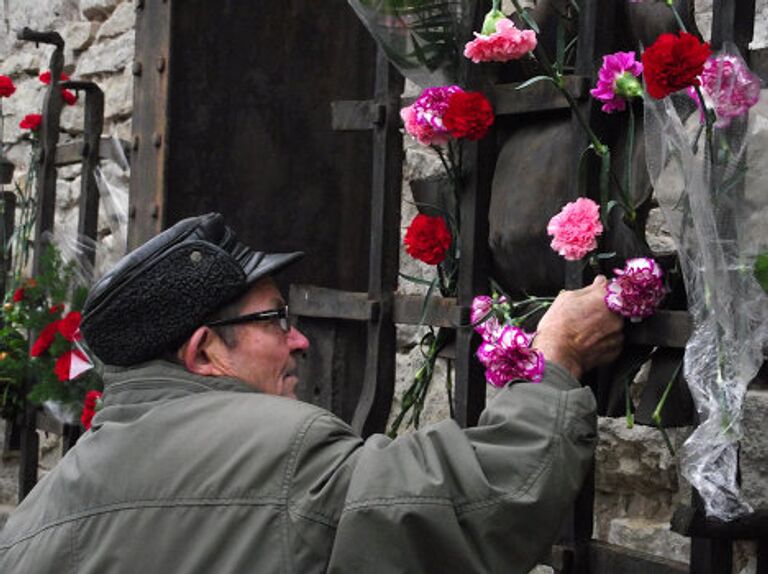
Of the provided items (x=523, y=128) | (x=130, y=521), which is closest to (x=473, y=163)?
(x=523, y=128)

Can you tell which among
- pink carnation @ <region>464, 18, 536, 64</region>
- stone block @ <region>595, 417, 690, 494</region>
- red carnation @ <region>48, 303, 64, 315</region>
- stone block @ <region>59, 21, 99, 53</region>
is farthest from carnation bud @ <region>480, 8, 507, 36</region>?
stone block @ <region>59, 21, 99, 53</region>

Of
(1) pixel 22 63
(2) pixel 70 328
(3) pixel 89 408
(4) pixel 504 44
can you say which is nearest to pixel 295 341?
(4) pixel 504 44

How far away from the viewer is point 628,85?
2418mm

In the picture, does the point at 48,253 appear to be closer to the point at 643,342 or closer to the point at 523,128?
the point at 523,128

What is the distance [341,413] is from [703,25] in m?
1.09

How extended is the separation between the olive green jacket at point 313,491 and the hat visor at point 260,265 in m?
0.20

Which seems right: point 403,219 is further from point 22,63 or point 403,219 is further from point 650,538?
point 22,63

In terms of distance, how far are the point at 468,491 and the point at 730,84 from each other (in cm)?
70

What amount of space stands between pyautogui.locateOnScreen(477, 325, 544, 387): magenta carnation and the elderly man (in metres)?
0.03

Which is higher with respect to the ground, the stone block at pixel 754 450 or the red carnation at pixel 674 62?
the red carnation at pixel 674 62

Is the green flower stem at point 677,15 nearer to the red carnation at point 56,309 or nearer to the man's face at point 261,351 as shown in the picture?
the man's face at point 261,351

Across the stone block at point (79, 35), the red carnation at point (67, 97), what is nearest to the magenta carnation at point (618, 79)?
the red carnation at point (67, 97)

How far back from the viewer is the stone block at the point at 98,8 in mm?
5316

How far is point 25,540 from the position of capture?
2.32 meters
